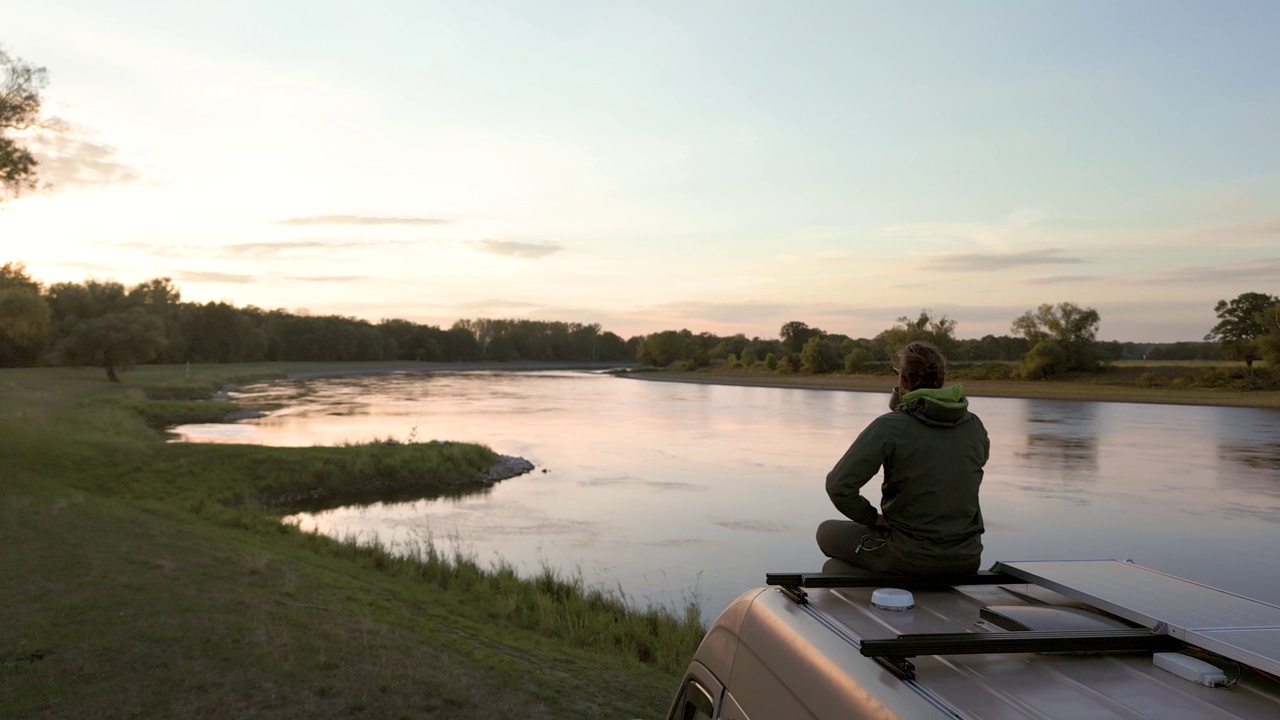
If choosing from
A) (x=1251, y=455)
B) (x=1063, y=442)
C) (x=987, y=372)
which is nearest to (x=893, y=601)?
(x=1251, y=455)

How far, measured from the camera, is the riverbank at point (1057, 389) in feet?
184

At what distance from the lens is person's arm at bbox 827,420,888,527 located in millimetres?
3479

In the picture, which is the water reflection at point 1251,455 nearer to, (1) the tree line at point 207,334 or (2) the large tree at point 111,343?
(1) the tree line at point 207,334

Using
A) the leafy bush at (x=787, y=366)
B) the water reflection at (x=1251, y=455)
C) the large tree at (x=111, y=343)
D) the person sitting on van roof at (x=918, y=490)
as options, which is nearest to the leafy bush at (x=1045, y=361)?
the water reflection at (x=1251, y=455)

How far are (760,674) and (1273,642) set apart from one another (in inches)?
50.5

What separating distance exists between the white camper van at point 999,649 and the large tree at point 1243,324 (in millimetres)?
75040

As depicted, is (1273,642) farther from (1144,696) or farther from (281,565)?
(281,565)

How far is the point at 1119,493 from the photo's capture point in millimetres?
21500

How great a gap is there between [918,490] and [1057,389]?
75.1 meters

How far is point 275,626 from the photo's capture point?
270 inches

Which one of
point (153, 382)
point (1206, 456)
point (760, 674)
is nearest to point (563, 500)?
point (760, 674)

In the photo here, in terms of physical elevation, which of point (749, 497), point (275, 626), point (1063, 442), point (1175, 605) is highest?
point (1175, 605)

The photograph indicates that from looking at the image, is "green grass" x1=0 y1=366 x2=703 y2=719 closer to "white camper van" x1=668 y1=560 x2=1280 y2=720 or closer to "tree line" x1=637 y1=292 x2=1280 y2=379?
"white camper van" x1=668 y1=560 x2=1280 y2=720

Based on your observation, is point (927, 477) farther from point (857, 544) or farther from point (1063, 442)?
point (1063, 442)
